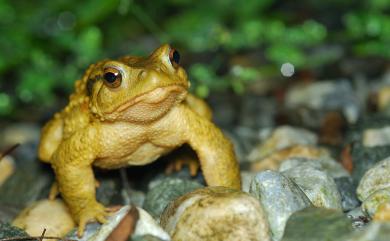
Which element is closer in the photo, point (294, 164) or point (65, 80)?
point (294, 164)

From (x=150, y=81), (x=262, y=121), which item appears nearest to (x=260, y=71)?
(x=262, y=121)

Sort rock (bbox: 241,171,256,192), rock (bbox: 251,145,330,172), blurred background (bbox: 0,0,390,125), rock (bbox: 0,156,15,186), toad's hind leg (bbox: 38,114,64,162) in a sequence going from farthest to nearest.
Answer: blurred background (bbox: 0,0,390,125)
rock (bbox: 0,156,15,186)
rock (bbox: 251,145,330,172)
toad's hind leg (bbox: 38,114,64,162)
rock (bbox: 241,171,256,192)

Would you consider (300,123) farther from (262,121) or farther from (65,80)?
(65,80)

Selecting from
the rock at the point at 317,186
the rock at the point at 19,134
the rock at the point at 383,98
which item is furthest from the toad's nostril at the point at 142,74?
the rock at the point at 383,98

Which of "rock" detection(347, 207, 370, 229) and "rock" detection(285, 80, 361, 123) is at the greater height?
"rock" detection(285, 80, 361, 123)

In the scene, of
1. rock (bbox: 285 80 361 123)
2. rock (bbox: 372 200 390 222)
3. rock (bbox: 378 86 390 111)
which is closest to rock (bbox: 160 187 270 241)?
rock (bbox: 372 200 390 222)

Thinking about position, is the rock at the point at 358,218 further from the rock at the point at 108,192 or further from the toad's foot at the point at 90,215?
the rock at the point at 108,192

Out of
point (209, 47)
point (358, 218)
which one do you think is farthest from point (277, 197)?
point (209, 47)

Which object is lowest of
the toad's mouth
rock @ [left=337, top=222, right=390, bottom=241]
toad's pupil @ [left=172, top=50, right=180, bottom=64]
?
rock @ [left=337, top=222, right=390, bottom=241]

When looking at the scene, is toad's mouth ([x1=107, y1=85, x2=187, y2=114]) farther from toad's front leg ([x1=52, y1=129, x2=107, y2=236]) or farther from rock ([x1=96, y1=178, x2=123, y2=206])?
rock ([x1=96, y1=178, x2=123, y2=206])
